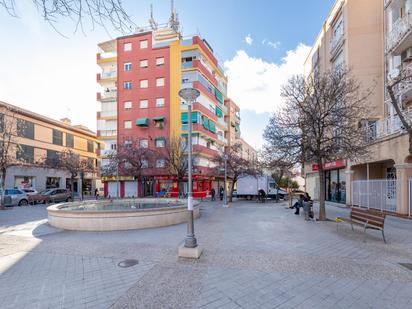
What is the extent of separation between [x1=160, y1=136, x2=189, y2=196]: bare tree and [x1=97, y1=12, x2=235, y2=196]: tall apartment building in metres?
4.41

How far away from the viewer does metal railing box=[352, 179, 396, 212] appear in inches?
588

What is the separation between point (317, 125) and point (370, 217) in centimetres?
487

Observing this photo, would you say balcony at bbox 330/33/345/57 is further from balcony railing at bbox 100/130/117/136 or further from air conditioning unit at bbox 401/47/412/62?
balcony railing at bbox 100/130/117/136

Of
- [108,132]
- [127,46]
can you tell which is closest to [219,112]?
[127,46]

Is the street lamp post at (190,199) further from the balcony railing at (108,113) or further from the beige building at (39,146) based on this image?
the balcony railing at (108,113)

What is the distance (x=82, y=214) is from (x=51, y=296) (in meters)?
6.32

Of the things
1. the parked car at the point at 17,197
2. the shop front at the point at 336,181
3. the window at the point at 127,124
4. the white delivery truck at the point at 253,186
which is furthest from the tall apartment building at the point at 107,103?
the shop front at the point at 336,181

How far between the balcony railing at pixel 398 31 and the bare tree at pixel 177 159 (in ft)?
62.8

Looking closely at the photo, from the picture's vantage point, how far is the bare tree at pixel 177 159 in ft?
88.2

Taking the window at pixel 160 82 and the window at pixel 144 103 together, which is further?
the window at pixel 144 103

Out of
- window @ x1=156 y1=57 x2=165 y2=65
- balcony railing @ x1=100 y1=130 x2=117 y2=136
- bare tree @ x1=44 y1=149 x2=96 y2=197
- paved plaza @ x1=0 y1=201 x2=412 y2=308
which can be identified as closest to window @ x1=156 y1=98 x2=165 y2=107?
window @ x1=156 y1=57 x2=165 y2=65

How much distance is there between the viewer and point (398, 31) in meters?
15.7

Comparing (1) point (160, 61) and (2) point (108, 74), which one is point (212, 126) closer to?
(1) point (160, 61)

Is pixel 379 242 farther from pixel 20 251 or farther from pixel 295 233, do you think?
pixel 20 251
